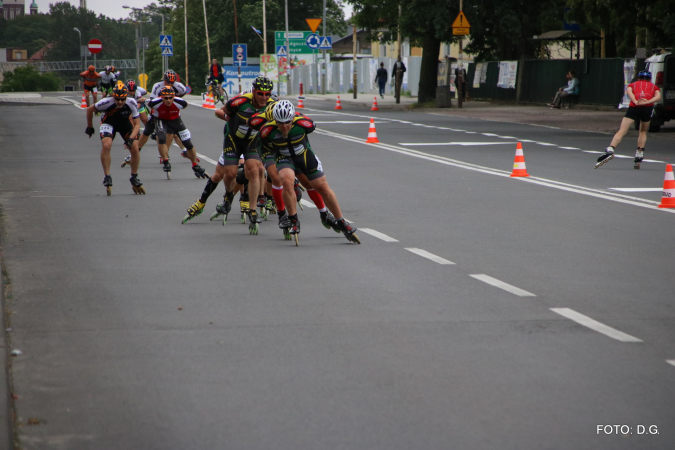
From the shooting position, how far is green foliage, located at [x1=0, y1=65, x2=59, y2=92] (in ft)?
328

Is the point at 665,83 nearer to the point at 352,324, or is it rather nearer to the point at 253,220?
the point at 253,220

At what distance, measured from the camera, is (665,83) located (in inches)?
1036

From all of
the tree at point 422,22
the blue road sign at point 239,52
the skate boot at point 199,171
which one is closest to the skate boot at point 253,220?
the skate boot at point 199,171

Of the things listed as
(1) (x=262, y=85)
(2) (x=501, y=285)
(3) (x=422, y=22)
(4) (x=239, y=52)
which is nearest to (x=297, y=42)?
(4) (x=239, y=52)

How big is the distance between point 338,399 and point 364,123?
27.3 m

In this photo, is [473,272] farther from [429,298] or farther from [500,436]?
Answer: [500,436]

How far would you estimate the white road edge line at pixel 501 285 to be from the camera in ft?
24.7

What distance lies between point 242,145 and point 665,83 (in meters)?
17.9

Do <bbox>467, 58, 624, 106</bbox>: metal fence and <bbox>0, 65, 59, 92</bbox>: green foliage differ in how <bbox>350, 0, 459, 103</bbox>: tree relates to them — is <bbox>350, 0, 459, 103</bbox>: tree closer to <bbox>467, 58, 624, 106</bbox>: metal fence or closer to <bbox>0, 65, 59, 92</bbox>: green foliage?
<bbox>467, 58, 624, 106</bbox>: metal fence

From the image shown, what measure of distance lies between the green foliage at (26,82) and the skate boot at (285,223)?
95.2m

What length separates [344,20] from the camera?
101 metres

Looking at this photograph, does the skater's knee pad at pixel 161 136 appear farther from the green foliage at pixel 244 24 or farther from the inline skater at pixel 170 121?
the green foliage at pixel 244 24

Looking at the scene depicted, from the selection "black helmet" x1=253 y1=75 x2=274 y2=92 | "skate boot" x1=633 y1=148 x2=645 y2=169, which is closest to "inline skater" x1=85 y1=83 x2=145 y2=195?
"black helmet" x1=253 y1=75 x2=274 y2=92

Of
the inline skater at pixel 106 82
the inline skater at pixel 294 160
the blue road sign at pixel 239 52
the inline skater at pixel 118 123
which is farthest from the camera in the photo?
the blue road sign at pixel 239 52
